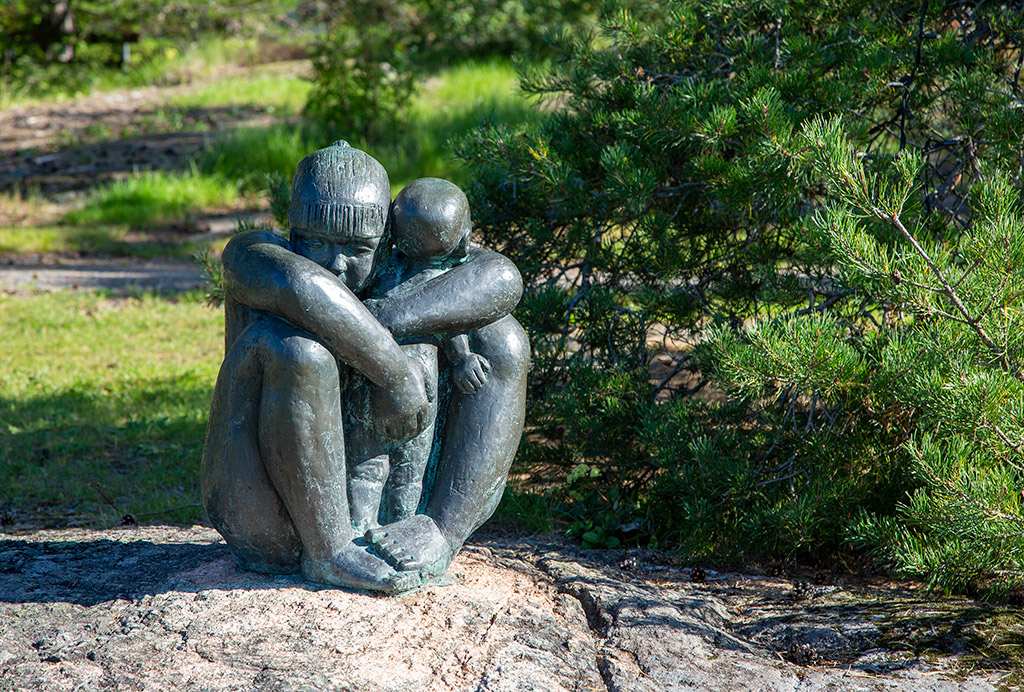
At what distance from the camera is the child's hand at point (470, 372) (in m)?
3.05

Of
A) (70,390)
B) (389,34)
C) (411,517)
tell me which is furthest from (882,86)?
(389,34)

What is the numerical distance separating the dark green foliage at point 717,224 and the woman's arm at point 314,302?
117 centimetres

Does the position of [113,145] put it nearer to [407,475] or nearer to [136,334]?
[136,334]

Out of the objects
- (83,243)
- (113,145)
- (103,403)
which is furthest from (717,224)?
(113,145)

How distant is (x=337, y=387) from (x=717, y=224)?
212 centimetres

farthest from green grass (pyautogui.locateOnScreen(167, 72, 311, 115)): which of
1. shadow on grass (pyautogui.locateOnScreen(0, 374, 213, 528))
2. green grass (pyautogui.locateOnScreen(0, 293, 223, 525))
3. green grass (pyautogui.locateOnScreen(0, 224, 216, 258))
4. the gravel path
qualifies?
shadow on grass (pyautogui.locateOnScreen(0, 374, 213, 528))

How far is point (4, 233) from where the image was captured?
9.84 meters

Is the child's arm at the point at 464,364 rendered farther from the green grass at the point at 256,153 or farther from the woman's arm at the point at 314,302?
the green grass at the point at 256,153

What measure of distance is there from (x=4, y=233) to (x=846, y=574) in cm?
884

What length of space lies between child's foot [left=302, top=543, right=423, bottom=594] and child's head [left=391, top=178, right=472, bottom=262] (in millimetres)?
896

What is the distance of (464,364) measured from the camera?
10.0ft

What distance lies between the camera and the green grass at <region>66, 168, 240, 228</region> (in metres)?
10.4

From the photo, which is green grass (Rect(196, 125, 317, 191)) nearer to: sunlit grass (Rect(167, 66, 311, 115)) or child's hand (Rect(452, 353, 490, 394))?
sunlit grass (Rect(167, 66, 311, 115))

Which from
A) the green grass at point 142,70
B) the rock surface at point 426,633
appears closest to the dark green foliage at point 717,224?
the rock surface at point 426,633
